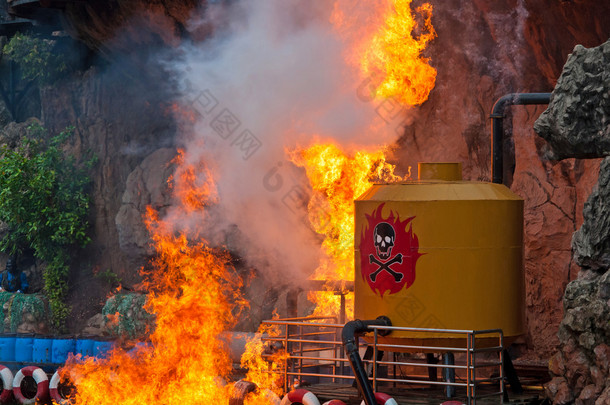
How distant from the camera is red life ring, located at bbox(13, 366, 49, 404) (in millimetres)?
16875

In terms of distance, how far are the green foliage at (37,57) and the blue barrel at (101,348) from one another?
12.5m

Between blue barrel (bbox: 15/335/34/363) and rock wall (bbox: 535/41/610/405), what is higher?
rock wall (bbox: 535/41/610/405)

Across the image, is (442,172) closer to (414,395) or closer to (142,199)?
(414,395)

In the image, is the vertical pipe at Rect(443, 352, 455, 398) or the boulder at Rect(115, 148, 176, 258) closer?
the vertical pipe at Rect(443, 352, 455, 398)

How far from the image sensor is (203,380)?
1556 cm

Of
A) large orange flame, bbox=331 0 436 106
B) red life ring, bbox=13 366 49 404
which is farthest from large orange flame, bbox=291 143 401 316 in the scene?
red life ring, bbox=13 366 49 404

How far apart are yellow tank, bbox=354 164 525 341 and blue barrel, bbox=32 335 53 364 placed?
28.8 ft

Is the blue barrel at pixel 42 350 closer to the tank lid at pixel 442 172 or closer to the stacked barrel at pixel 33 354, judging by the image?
the stacked barrel at pixel 33 354

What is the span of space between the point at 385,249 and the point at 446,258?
89cm

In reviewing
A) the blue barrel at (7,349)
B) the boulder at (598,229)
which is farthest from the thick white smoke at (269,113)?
the boulder at (598,229)

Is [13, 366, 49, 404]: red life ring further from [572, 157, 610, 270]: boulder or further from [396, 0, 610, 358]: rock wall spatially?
[572, 157, 610, 270]: boulder

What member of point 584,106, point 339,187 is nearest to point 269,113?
point 339,187

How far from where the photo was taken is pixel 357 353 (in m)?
11.9

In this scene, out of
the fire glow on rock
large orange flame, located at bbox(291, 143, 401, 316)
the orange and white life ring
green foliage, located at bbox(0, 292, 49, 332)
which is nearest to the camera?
the fire glow on rock
